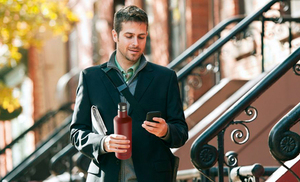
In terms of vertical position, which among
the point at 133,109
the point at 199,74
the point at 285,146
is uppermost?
the point at 133,109

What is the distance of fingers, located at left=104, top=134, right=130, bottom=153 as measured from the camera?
2.89 metres

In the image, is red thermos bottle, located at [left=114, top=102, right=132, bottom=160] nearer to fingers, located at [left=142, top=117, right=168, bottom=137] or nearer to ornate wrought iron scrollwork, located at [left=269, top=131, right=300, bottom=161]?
fingers, located at [left=142, top=117, right=168, bottom=137]

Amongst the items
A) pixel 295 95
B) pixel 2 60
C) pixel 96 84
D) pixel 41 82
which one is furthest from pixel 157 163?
pixel 41 82

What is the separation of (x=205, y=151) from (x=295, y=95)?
110 inches

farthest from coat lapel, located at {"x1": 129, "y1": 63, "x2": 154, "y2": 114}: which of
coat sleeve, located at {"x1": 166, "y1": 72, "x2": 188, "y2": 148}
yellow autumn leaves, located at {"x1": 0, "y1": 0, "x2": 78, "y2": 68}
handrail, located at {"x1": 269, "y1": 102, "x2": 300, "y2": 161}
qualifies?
yellow autumn leaves, located at {"x1": 0, "y1": 0, "x2": 78, "y2": 68}

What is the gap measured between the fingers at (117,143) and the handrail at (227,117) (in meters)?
1.07

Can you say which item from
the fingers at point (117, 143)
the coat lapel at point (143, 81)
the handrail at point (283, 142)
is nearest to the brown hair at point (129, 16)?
the coat lapel at point (143, 81)

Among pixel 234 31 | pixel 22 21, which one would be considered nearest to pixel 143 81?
pixel 234 31

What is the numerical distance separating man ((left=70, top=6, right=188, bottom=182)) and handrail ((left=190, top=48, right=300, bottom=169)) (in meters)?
0.72

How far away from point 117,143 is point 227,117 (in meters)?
1.42

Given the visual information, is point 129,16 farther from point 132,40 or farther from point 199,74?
point 199,74

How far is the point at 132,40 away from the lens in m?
3.18

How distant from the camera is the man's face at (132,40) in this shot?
3.17 metres

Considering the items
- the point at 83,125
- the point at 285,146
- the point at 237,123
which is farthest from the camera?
the point at 237,123
